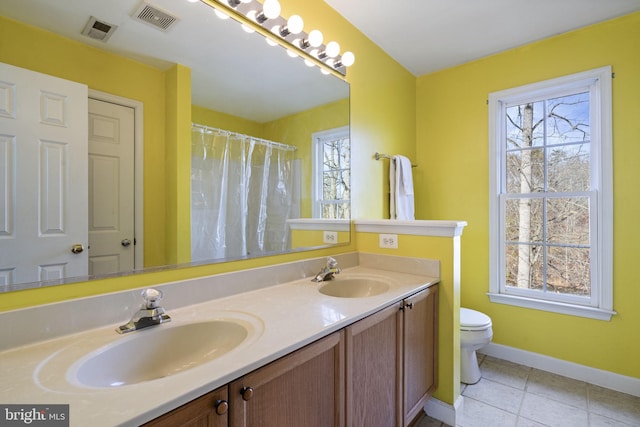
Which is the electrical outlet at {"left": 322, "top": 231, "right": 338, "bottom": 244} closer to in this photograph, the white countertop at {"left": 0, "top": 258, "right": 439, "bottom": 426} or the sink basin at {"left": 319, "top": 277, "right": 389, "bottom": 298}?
the sink basin at {"left": 319, "top": 277, "right": 389, "bottom": 298}

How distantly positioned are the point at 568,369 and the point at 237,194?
100 inches

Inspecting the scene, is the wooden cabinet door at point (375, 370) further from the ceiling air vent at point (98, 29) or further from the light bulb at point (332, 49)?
the light bulb at point (332, 49)

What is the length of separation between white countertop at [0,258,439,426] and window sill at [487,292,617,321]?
1.47 meters

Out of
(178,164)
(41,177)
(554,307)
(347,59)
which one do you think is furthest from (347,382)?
(554,307)

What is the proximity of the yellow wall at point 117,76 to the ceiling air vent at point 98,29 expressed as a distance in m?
0.05

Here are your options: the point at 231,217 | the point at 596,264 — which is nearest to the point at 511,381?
the point at 596,264

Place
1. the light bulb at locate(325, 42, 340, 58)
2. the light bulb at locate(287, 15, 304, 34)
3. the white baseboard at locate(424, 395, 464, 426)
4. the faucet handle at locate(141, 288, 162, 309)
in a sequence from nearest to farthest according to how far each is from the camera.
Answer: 1. the faucet handle at locate(141, 288, 162, 309)
2. the light bulb at locate(287, 15, 304, 34)
3. the white baseboard at locate(424, 395, 464, 426)
4. the light bulb at locate(325, 42, 340, 58)

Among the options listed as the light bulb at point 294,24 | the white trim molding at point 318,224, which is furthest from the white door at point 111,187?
the light bulb at point 294,24

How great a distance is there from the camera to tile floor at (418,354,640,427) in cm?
161

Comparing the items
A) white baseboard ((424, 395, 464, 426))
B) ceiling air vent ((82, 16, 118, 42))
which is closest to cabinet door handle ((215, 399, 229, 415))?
ceiling air vent ((82, 16, 118, 42))

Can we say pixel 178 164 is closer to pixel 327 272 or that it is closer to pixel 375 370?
pixel 327 272

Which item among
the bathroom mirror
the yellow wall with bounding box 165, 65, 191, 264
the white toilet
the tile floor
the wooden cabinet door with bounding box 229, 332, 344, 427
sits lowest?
the tile floor

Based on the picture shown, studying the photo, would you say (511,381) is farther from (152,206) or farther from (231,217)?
(152,206)

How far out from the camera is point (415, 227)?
1.69 m
